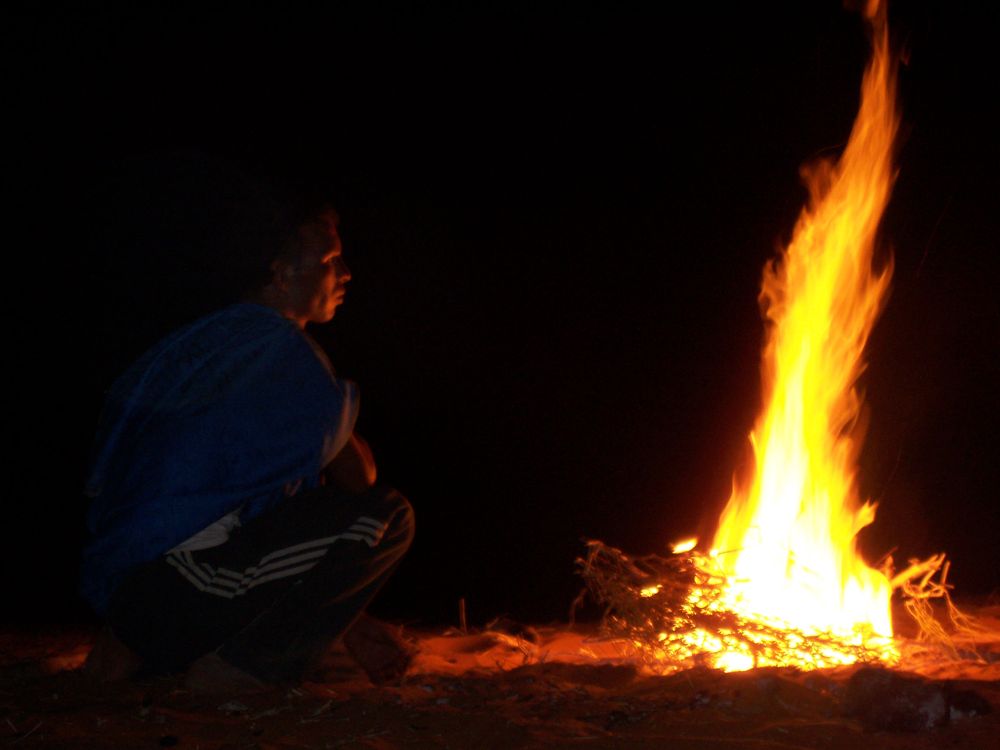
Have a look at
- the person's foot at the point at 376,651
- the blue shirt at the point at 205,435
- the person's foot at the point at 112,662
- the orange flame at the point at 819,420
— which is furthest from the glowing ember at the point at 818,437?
the person's foot at the point at 112,662

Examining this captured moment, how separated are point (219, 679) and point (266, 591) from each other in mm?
299

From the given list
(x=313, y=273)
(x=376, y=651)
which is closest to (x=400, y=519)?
(x=376, y=651)

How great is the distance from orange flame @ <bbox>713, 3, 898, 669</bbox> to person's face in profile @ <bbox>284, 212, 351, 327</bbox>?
6.23ft

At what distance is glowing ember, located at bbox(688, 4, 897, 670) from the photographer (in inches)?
149

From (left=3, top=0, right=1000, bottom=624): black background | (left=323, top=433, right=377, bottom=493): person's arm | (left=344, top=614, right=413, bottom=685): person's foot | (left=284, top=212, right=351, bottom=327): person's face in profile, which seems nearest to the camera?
(left=344, top=614, right=413, bottom=685): person's foot

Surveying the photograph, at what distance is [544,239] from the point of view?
22.6 feet

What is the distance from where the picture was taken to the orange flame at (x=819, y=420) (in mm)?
3879

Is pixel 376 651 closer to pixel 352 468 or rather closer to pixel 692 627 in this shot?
pixel 352 468

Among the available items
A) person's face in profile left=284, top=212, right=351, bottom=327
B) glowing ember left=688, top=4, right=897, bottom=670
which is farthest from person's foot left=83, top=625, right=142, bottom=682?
glowing ember left=688, top=4, right=897, bottom=670

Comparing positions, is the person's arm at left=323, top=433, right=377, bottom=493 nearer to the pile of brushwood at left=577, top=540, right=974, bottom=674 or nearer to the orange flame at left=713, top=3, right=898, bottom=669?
the pile of brushwood at left=577, top=540, right=974, bottom=674

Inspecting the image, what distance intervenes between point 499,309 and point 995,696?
478 cm

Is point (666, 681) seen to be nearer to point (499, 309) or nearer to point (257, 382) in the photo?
point (257, 382)

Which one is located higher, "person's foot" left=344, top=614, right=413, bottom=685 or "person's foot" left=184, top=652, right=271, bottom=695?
"person's foot" left=184, top=652, right=271, bottom=695

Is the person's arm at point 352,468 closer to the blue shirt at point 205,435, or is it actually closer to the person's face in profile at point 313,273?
the blue shirt at point 205,435
